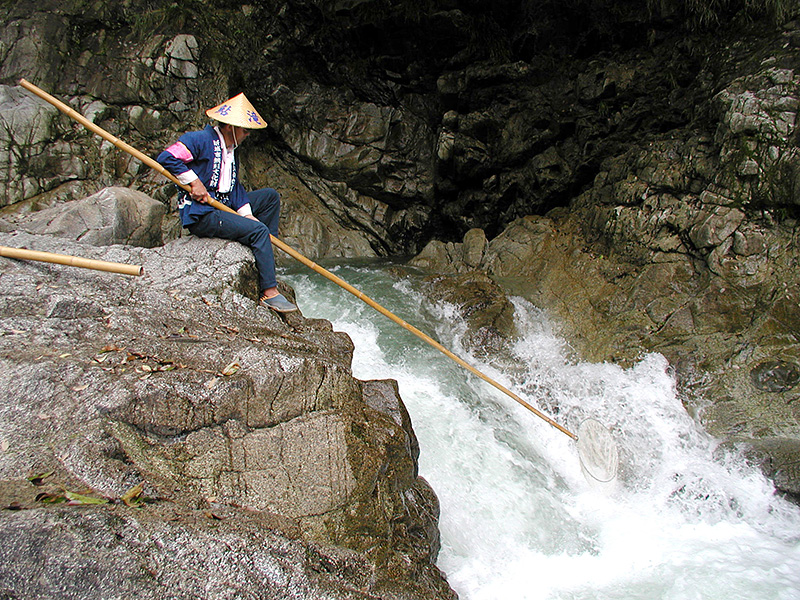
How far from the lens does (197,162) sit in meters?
3.84

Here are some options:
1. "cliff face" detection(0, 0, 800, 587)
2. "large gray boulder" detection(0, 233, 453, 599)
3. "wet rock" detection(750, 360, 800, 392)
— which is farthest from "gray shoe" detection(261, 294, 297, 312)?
"wet rock" detection(750, 360, 800, 392)

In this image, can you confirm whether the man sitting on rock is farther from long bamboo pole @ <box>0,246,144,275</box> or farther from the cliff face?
the cliff face

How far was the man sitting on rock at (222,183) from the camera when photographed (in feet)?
12.2

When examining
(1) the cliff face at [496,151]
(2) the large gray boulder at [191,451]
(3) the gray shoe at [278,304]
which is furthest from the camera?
(1) the cliff face at [496,151]

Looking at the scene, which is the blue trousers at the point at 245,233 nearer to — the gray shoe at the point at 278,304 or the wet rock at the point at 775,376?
the gray shoe at the point at 278,304

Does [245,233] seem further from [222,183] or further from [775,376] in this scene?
[775,376]

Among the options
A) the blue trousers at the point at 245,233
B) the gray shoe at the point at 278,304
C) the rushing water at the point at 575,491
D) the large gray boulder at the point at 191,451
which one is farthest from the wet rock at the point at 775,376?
the blue trousers at the point at 245,233

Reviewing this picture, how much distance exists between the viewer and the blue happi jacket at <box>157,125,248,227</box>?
3646 millimetres

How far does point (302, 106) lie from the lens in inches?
448

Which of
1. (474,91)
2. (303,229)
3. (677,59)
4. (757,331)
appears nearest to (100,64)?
(303,229)

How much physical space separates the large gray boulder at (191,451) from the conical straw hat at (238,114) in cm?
139

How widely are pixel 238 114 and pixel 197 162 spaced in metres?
0.53

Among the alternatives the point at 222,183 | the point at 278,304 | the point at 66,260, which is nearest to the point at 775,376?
the point at 278,304

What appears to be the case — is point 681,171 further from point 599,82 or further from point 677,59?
point 599,82
